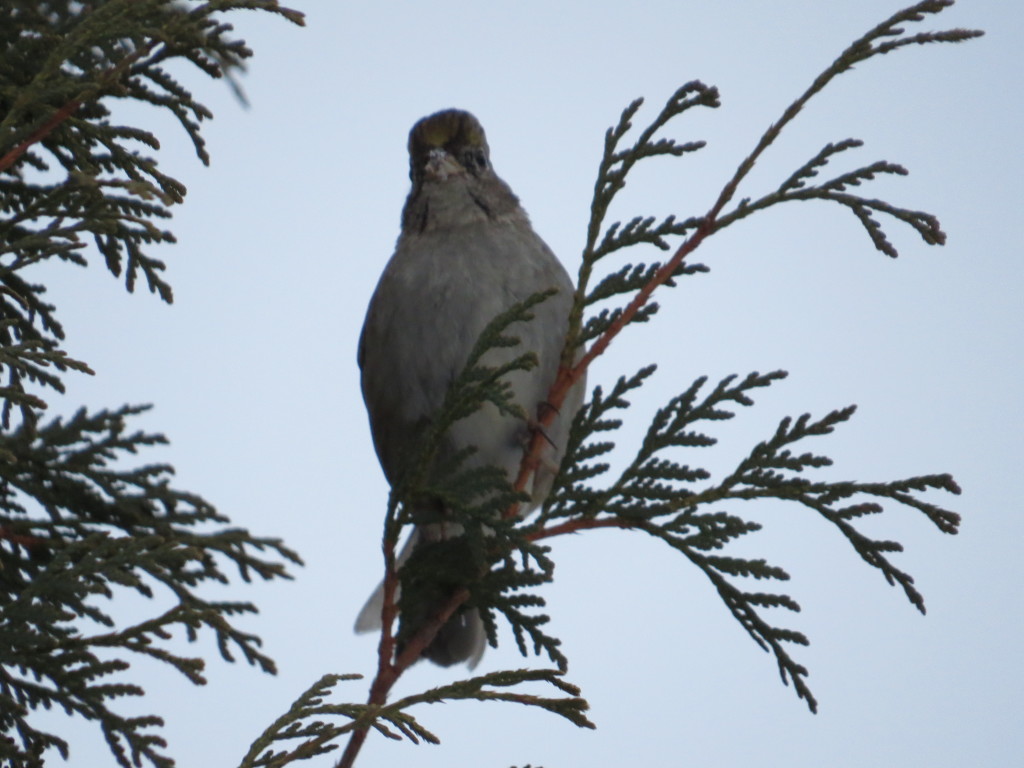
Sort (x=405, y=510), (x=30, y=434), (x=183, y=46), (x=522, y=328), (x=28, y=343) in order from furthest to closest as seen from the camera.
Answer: (x=522, y=328)
(x=30, y=434)
(x=183, y=46)
(x=405, y=510)
(x=28, y=343)

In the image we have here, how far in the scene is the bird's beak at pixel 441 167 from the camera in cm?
457

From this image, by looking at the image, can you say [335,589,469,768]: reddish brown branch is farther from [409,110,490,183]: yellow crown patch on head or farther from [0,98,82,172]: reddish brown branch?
[409,110,490,183]: yellow crown patch on head

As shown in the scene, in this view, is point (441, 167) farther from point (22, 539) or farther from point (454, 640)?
point (22, 539)

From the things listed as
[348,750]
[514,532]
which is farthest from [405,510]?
[348,750]

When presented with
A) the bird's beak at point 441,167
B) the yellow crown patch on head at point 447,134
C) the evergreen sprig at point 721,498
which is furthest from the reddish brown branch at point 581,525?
the yellow crown patch on head at point 447,134

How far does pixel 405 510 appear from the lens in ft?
9.43

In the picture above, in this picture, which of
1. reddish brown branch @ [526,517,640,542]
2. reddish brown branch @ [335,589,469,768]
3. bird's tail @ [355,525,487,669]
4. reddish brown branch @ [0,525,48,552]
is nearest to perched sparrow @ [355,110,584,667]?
bird's tail @ [355,525,487,669]

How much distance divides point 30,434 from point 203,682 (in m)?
1.33

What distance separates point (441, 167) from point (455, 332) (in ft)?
2.69

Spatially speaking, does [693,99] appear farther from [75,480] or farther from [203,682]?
[75,480]

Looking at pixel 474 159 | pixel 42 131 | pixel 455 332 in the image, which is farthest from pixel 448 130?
pixel 42 131

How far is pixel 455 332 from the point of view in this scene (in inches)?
159

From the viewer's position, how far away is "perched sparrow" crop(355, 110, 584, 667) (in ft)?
13.1

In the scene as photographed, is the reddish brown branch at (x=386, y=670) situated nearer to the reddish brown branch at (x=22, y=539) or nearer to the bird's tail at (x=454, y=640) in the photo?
the reddish brown branch at (x=22, y=539)
